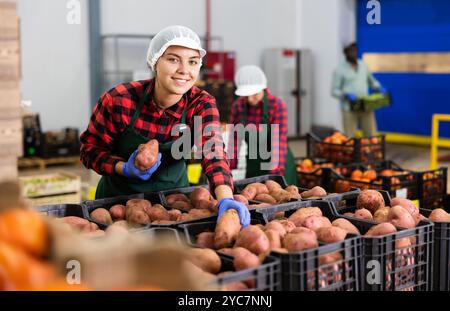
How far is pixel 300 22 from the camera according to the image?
12.4 meters

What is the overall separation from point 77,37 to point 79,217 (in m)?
8.03

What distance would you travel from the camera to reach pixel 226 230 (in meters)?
2.05

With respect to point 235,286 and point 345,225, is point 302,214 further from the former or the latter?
point 235,286

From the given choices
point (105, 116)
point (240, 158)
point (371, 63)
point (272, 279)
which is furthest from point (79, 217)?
point (371, 63)

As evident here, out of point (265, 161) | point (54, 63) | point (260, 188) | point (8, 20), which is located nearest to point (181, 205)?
point (260, 188)

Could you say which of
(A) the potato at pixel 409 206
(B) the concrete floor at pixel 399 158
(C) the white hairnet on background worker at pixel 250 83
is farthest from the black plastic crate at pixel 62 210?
(B) the concrete floor at pixel 399 158

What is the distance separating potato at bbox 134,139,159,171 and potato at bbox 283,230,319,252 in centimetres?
92

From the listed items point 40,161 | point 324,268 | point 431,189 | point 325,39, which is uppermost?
point 325,39

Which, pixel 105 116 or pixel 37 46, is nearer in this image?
pixel 105 116

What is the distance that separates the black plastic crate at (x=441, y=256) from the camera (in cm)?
216

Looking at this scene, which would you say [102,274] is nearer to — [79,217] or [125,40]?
[79,217]

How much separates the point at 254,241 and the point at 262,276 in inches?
9.5

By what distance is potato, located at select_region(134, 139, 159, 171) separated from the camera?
2662 millimetres

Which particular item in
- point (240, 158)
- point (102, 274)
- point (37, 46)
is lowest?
point (240, 158)
